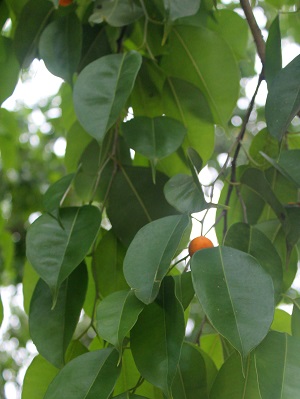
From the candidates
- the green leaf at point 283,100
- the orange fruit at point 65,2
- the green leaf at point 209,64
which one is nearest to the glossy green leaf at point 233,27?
the green leaf at point 209,64

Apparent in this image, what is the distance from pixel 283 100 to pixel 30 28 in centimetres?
38

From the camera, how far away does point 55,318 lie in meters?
0.71

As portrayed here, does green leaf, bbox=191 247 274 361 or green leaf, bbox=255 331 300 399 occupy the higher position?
green leaf, bbox=191 247 274 361

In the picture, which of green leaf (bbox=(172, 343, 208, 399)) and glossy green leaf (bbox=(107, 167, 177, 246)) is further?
glossy green leaf (bbox=(107, 167, 177, 246))

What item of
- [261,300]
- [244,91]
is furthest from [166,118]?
[244,91]

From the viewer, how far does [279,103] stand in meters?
0.67

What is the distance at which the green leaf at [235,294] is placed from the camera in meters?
0.55

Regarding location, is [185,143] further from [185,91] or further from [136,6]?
[136,6]

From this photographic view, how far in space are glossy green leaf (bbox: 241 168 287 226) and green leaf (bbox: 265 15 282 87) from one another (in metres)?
0.10

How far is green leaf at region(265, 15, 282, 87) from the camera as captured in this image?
750 millimetres

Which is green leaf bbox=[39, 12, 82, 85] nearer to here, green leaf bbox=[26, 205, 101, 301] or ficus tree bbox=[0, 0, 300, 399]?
ficus tree bbox=[0, 0, 300, 399]

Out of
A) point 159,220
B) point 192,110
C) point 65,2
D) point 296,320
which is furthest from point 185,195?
point 65,2

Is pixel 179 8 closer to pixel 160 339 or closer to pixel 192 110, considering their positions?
pixel 192 110

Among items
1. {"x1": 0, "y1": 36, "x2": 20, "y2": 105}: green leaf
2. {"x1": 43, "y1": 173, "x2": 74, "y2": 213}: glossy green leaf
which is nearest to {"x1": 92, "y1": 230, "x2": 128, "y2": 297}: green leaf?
{"x1": 43, "y1": 173, "x2": 74, "y2": 213}: glossy green leaf
